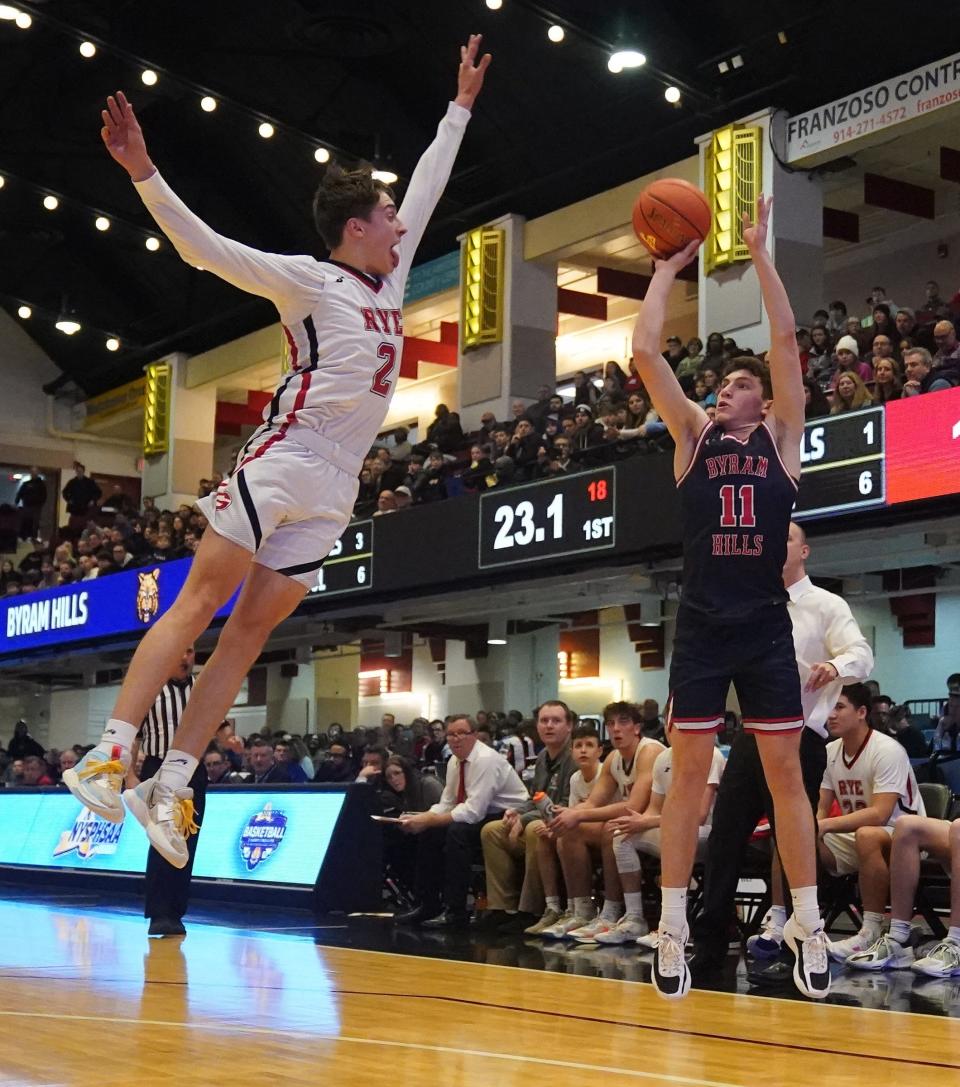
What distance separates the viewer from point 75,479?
28.3 m

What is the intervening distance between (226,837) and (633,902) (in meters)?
3.92

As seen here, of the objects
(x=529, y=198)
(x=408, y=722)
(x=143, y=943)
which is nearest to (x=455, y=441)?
(x=529, y=198)

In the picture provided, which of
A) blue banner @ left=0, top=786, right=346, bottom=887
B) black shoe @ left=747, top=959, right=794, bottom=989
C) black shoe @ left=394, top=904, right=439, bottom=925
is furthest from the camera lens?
blue banner @ left=0, top=786, right=346, bottom=887

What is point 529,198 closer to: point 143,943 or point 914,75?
point 914,75

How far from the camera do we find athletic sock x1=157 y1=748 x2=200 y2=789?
4516 mm

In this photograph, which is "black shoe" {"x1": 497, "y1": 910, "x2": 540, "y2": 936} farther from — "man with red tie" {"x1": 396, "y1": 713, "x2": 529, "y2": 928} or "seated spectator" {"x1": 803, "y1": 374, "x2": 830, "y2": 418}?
"seated spectator" {"x1": 803, "y1": 374, "x2": 830, "y2": 418}

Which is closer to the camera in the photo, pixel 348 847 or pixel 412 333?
pixel 348 847

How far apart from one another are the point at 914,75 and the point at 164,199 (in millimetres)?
13224

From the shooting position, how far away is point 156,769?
7664mm

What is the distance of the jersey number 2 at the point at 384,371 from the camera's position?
465cm

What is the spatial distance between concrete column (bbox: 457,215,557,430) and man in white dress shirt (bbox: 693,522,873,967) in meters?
14.2

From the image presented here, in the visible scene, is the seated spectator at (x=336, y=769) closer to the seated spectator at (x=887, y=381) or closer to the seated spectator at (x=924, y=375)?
the seated spectator at (x=887, y=381)

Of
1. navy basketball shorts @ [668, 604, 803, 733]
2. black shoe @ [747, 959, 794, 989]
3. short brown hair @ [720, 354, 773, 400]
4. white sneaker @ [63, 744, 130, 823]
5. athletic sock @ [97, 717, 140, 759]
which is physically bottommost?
black shoe @ [747, 959, 794, 989]

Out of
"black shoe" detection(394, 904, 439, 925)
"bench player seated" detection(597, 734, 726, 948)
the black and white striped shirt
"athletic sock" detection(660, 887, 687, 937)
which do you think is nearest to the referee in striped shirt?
the black and white striped shirt
